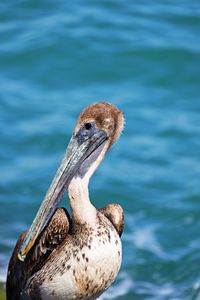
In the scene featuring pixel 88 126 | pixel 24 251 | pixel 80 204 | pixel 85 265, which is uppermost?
pixel 88 126

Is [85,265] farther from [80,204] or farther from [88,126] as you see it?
[88,126]

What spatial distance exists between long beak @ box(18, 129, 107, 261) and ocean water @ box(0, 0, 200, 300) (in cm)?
274

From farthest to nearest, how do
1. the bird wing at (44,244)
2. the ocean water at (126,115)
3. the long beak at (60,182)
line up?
the ocean water at (126,115) < the bird wing at (44,244) < the long beak at (60,182)

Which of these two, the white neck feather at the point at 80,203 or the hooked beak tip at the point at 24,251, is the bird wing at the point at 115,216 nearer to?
the white neck feather at the point at 80,203

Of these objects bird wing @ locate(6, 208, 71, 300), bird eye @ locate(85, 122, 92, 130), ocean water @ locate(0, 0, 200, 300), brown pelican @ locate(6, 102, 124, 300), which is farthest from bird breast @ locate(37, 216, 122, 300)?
ocean water @ locate(0, 0, 200, 300)

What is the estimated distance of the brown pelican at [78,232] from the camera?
7387 millimetres

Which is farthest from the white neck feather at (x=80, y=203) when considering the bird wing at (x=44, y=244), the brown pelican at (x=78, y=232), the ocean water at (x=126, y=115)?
the ocean water at (x=126, y=115)

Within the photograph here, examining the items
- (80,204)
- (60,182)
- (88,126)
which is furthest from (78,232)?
(88,126)

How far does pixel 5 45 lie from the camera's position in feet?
49.5

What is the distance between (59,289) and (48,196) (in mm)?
693

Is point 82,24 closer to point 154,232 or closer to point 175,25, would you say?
point 175,25

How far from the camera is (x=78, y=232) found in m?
7.46

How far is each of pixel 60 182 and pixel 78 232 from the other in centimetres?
39

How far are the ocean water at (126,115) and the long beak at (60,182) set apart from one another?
2.74m
